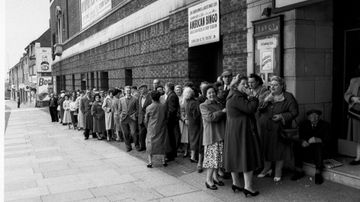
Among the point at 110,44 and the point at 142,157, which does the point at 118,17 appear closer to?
the point at 110,44

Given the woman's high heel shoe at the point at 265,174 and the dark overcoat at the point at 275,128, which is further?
the woman's high heel shoe at the point at 265,174

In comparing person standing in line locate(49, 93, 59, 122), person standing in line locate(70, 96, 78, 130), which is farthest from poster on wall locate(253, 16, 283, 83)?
person standing in line locate(49, 93, 59, 122)

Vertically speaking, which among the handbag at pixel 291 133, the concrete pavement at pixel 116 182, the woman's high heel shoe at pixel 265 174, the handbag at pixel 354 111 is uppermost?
the handbag at pixel 354 111

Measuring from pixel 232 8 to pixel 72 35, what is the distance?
2210 cm

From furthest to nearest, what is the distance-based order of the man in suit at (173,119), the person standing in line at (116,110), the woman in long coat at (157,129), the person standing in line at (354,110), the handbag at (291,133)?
the person standing in line at (116,110)
the man in suit at (173,119)
the woman in long coat at (157,129)
the person standing in line at (354,110)
the handbag at (291,133)

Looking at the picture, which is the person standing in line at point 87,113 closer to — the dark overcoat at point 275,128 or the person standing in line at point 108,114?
the person standing in line at point 108,114

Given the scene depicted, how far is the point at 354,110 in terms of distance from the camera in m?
6.63

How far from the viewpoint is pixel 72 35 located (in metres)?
28.5

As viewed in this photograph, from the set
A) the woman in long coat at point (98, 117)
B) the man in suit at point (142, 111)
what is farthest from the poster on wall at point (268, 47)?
the woman in long coat at point (98, 117)

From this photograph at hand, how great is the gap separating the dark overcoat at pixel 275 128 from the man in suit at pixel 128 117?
464 centimetres

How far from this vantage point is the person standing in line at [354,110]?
6.55 metres

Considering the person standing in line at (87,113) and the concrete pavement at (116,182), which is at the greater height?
the person standing in line at (87,113)

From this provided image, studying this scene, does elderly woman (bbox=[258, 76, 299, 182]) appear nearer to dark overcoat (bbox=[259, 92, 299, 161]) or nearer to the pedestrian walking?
dark overcoat (bbox=[259, 92, 299, 161])

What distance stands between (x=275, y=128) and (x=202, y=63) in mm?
4747
